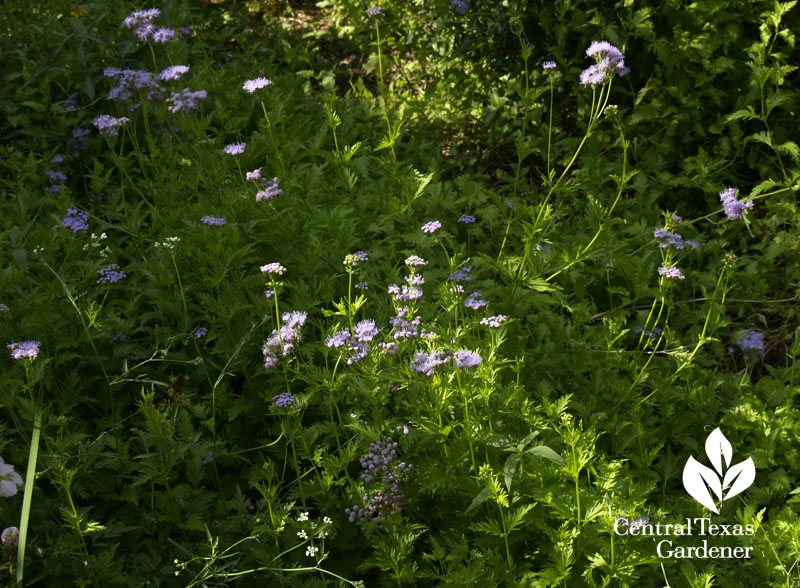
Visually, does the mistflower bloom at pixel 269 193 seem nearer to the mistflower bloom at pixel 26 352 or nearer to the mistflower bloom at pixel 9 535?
the mistflower bloom at pixel 26 352

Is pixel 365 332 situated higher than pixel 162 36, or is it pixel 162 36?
pixel 162 36

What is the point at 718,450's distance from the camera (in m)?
2.50

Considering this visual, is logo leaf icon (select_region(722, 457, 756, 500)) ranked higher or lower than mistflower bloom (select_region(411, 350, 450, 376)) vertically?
lower

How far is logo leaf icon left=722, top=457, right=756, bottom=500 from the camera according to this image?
2.38 m

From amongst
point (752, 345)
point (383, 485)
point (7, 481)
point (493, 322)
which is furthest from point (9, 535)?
point (752, 345)

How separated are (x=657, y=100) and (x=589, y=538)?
2994mm

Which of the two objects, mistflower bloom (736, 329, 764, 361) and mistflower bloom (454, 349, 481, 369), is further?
mistflower bloom (736, 329, 764, 361)

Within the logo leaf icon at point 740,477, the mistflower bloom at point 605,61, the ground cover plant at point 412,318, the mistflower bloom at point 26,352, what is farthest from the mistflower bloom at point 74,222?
the logo leaf icon at point 740,477

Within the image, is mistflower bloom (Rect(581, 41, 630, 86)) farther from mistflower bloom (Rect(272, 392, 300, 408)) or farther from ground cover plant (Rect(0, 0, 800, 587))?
mistflower bloom (Rect(272, 392, 300, 408))

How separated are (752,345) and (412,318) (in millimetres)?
1587

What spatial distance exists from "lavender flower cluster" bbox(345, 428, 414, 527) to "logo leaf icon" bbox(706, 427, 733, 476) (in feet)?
3.58

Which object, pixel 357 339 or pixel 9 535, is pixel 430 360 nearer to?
pixel 357 339

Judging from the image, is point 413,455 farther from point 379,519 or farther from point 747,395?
point 747,395

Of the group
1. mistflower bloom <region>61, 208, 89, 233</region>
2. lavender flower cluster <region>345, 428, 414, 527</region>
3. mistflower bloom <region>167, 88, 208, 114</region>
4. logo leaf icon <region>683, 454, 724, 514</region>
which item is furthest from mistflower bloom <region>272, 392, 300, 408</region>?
mistflower bloom <region>167, 88, 208, 114</region>
